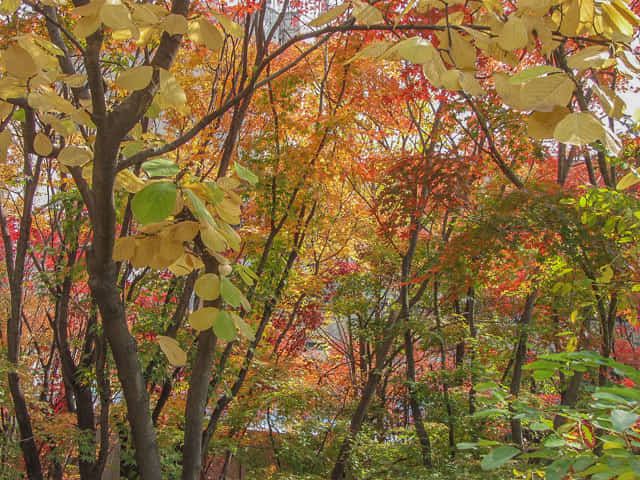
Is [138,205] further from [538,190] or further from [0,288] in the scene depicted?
[0,288]

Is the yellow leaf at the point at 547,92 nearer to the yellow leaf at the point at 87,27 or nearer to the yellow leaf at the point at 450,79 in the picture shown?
the yellow leaf at the point at 450,79

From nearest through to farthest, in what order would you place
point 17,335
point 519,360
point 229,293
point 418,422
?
point 229,293 → point 17,335 → point 519,360 → point 418,422

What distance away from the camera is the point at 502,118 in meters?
3.82

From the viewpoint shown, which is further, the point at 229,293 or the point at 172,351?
the point at 172,351

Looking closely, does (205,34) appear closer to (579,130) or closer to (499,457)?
(579,130)

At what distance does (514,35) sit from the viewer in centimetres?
56

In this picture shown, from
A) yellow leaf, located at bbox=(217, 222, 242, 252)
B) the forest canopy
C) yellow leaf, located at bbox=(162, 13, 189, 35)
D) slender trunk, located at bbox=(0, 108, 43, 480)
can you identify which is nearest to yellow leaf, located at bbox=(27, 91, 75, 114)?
the forest canopy

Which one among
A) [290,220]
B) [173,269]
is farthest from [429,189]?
[173,269]

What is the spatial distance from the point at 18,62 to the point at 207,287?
1.47ft

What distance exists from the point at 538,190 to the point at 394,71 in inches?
107

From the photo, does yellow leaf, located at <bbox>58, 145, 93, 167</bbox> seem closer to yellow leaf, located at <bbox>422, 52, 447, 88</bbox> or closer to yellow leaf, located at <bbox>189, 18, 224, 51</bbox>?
yellow leaf, located at <bbox>189, 18, 224, 51</bbox>

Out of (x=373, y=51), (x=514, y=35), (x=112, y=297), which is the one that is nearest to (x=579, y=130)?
(x=514, y=35)

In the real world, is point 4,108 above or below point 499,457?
above

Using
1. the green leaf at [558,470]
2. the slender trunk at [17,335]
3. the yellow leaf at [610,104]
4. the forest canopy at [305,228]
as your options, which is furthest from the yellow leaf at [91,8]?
the slender trunk at [17,335]
